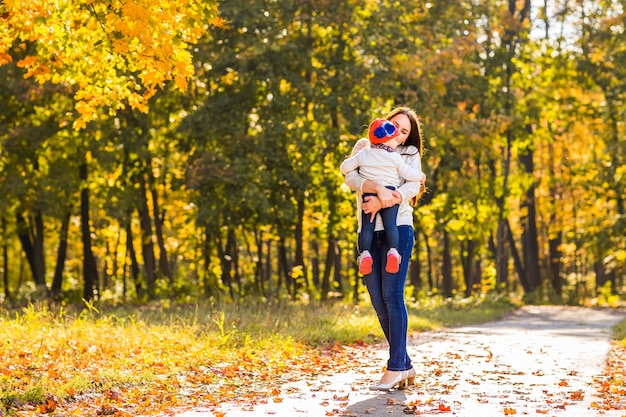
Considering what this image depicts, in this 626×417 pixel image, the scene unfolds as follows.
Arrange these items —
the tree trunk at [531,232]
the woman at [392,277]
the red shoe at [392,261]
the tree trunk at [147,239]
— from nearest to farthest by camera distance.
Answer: the red shoe at [392,261] → the woman at [392,277] → the tree trunk at [147,239] → the tree trunk at [531,232]

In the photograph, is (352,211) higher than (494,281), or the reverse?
(352,211)

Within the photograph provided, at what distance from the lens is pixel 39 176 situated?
2761cm

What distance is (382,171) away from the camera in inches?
296

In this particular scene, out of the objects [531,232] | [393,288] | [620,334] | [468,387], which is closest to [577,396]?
[468,387]

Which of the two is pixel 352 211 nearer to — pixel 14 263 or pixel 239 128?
pixel 239 128

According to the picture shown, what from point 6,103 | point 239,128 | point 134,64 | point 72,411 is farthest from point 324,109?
point 72,411

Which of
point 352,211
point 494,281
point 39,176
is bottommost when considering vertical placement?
point 494,281

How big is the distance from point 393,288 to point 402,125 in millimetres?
1388

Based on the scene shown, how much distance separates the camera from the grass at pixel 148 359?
7.12m

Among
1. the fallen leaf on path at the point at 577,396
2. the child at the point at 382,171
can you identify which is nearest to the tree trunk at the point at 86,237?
the child at the point at 382,171

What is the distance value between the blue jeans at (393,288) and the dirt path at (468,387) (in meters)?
0.35

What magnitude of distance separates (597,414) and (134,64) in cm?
649

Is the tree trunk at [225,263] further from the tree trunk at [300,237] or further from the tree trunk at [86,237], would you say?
the tree trunk at [86,237]

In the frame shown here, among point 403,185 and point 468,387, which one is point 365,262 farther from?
point 468,387
